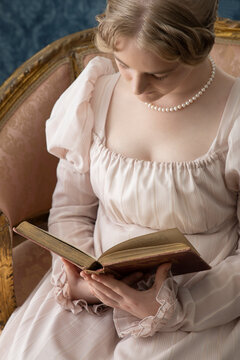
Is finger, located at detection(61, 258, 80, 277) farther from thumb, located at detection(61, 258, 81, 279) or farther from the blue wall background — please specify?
the blue wall background

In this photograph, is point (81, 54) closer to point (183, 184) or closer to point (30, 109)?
point (30, 109)

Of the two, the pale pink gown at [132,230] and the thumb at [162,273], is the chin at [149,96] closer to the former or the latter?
the pale pink gown at [132,230]

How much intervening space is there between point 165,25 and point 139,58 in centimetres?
9

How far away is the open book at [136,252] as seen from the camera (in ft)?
3.66

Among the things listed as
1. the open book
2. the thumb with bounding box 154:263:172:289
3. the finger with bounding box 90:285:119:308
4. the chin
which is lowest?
the finger with bounding box 90:285:119:308

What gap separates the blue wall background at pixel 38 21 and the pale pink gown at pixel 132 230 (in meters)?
1.22

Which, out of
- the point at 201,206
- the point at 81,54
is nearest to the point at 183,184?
the point at 201,206

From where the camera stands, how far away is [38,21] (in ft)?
9.08

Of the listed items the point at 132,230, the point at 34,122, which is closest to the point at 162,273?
the point at 132,230

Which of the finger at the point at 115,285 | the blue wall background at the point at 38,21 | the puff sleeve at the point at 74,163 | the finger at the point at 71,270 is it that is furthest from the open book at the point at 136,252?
the blue wall background at the point at 38,21

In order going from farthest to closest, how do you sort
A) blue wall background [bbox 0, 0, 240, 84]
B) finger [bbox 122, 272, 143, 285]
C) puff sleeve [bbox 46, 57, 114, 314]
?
blue wall background [bbox 0, 0, 240, 84], puff sleeve [bbox 46, 57, 114, 314], finger [bbox 122, 272, 143, 285]

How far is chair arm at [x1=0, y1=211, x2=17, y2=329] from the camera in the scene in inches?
61.3

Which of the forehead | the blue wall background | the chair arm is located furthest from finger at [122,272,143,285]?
the blue wall background

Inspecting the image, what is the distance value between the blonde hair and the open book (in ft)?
1.27
